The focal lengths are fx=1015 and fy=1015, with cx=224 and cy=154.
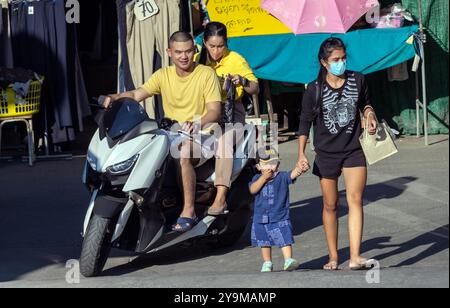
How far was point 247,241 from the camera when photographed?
848cm

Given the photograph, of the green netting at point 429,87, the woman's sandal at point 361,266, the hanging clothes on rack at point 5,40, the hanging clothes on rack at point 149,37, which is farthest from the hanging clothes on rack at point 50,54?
the woman's sandal at point 361,266

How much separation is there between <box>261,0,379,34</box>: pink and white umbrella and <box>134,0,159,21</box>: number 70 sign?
1.52m

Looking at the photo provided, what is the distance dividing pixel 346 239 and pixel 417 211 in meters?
1.10

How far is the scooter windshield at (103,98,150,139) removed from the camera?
7.18 meters

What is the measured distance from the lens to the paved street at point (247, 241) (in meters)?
6.49

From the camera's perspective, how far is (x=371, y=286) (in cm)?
597

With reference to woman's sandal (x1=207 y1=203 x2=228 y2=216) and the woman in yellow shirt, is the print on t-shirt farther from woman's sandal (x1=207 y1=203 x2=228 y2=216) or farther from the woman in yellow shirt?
woman's sandal (x1=207 y1=203 x2=228 y2=216)

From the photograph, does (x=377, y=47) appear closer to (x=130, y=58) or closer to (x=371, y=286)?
(x=130, y=58)

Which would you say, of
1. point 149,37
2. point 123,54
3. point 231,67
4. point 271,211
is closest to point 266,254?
point 271,211

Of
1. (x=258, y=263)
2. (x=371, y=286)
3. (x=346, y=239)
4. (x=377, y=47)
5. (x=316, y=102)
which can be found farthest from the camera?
(x=377, y=47)

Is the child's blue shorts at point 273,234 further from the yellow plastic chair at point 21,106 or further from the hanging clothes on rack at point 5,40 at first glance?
the hanging clothes on rack at point 5,40

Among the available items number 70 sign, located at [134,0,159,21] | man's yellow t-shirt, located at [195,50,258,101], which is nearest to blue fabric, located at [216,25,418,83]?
number 70 sign, located at [134,0,159,21]

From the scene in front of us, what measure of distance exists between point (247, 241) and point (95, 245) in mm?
1819

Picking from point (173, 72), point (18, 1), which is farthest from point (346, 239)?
point (18, 1)
